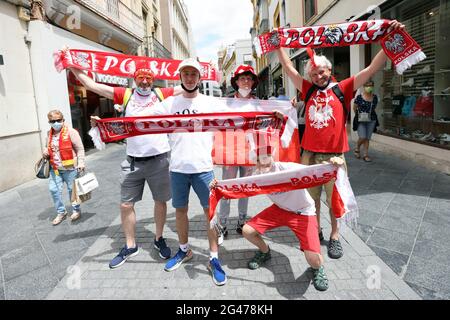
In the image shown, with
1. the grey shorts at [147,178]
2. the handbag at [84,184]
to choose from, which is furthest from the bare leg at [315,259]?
the handbag at [84,184]

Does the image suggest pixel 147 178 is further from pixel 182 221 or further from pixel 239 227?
pixel 239 227

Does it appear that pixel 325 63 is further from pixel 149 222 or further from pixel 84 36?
pixel 84 36

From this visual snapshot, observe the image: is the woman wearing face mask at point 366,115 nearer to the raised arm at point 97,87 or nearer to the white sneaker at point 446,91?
the white sneaker at point 446,91

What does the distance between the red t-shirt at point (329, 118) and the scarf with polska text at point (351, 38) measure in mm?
483

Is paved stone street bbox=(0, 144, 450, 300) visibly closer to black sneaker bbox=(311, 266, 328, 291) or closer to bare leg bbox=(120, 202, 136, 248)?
black sneaker bbox=(311, 266, 328, 291)

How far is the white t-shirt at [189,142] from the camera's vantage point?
2910 millimetres

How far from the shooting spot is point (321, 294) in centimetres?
259

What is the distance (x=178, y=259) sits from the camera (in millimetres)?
3164

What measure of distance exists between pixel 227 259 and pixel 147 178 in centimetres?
120

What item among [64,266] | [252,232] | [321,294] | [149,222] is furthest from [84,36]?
[321,294]

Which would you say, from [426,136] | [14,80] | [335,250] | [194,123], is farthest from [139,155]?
[426,136]

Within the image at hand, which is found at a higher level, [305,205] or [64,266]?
[305,205]

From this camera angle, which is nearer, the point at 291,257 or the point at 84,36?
the point at 291,257
